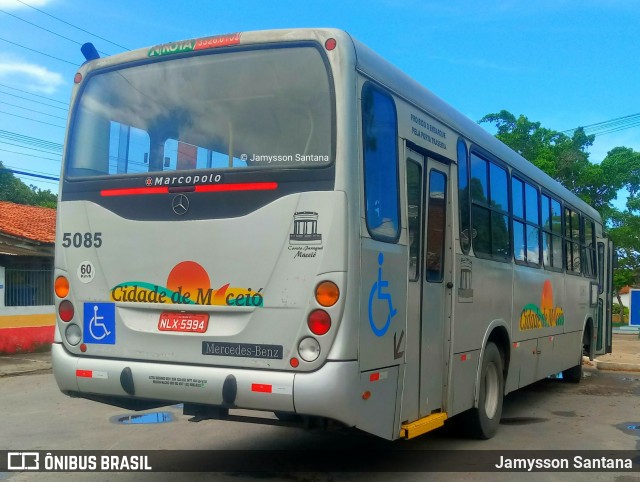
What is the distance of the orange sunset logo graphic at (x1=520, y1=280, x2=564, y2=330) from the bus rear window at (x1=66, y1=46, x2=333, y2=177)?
191 inches

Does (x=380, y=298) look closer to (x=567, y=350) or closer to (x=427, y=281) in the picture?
(x=427, y=281)

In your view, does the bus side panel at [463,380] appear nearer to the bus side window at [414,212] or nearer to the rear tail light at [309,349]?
the bus side window at [414,212]

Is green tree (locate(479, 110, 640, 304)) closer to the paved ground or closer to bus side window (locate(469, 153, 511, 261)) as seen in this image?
the paved ground

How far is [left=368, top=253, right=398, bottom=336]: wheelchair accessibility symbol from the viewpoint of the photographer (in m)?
5.12

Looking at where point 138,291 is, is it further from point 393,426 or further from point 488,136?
point 488,136

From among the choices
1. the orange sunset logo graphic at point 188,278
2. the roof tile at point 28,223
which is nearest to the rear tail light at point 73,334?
the orange sunset logo graphic at point 188,278

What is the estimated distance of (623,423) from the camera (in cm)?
897

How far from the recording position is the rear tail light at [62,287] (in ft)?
19.0

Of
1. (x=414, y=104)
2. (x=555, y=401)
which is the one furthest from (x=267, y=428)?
(x=555, y=401)

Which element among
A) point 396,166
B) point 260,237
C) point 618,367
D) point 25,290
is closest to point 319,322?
point 260,237

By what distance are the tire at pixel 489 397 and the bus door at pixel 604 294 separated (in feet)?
21.5

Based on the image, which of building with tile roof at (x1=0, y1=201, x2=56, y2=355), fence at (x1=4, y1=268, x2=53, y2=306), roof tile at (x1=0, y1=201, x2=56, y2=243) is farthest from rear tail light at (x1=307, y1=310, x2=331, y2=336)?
fence at (x1=4, y1=268, x2=53, y2=306)

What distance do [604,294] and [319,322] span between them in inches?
457

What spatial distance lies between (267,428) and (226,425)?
0.52 m
